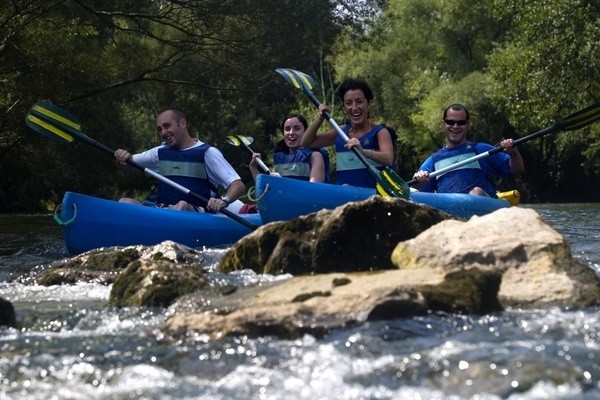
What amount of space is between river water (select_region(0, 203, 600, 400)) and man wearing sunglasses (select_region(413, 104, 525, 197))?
5059mm

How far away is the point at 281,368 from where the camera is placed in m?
4.68

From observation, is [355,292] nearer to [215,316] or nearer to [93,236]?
[215,316]

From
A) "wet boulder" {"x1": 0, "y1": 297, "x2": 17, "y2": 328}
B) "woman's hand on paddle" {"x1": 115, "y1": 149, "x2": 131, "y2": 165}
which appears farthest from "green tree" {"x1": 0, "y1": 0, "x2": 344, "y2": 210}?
"wet boulder" {"x1": 0, "y1": 297, "x2": 17, "y2": 328}

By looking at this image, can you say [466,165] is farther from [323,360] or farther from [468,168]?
[323,360]

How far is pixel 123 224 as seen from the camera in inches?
384

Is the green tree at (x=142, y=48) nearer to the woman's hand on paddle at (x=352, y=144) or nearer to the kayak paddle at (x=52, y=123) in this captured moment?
the kayak paddle at (x=52, y=123)

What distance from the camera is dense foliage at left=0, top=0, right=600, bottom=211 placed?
17.5m

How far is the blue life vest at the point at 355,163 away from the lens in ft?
33.7

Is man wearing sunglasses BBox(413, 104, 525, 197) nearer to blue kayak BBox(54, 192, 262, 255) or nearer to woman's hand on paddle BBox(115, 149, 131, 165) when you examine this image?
blue kayak BBox(54, 192, 262, 255)

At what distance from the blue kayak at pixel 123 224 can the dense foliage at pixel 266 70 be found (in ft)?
22.7

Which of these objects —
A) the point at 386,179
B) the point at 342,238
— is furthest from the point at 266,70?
the point at 342,238

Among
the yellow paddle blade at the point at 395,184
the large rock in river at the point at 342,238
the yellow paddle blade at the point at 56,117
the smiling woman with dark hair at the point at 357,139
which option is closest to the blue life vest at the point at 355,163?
the smiling woman with dark hair at the point at 357,139

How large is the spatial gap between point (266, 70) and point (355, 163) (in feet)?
28.9

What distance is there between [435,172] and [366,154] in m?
0.94
